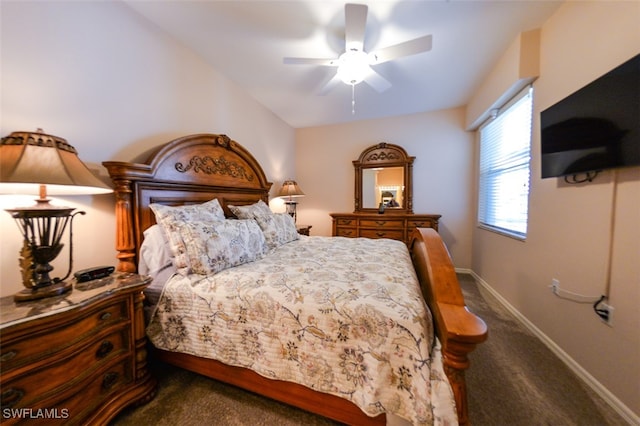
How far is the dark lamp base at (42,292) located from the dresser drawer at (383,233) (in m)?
3.20

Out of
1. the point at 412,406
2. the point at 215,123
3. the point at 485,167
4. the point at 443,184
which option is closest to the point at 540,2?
the point at 485,167

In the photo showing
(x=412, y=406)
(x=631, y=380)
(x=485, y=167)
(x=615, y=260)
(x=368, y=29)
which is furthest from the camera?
(x=485, y=167)

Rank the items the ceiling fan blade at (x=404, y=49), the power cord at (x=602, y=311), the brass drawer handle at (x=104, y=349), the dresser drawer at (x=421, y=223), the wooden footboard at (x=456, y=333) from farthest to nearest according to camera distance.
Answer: the dresser drawer at (x=421, y=223), the ceiling fan blade at (x=404, y=49), the power cord at (x=602, y=311), the brass drawer handle at (x=104, y=349), the wooden footboard at (x=456, y=333)

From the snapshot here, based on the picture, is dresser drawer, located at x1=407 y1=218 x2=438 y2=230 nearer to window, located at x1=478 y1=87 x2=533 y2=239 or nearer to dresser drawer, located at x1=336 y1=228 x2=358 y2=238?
window, located at x1=478 y1=87 x2=533 y2=239

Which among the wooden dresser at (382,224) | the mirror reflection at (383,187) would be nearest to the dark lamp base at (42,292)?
the wooden dresser at (382,224)

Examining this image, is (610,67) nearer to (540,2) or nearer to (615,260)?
(540,2)

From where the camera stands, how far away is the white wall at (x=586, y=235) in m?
1.19

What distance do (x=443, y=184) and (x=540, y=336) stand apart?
89.5 inches

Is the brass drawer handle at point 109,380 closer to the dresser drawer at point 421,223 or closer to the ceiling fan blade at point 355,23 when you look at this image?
the ceiling fan blade at point 355,23

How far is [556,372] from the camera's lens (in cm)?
148

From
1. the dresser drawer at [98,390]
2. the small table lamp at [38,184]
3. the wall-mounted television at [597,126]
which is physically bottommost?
the dresser drawer at [98,390]

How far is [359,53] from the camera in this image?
5.90ft

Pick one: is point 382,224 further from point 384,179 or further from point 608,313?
point 608,313

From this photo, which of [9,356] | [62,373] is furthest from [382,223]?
[9,356]
